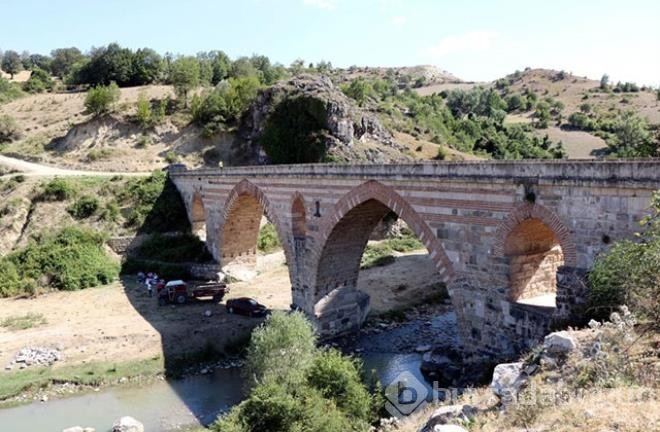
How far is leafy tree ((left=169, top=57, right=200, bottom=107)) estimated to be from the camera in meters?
64.0

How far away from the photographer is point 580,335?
10.5 meters

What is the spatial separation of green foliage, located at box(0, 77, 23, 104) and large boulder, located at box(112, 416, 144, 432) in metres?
68.7

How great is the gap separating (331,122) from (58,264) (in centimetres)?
2535

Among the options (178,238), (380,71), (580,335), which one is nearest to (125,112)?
(178,238)

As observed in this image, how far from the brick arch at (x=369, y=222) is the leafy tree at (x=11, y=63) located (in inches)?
3804

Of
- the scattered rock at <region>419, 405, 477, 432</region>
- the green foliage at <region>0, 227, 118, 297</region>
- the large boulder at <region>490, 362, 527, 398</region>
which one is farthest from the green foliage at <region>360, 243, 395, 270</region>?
the scattered rock at <region>419, 405, 477, 432</region>

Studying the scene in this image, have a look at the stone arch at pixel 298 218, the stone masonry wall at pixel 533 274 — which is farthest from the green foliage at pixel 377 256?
the stone masonry wall at pixel 533 274

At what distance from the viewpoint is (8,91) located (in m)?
76.2

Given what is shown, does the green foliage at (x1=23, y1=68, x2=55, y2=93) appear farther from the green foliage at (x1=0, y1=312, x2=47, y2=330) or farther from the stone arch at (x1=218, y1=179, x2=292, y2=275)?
the green foliage at (x1=0, y1=312, x2=47, y2=330)

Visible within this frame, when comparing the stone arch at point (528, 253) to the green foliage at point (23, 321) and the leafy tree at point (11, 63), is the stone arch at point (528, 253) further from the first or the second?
the leafy tree at point (11, 63)

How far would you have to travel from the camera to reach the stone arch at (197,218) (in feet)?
129

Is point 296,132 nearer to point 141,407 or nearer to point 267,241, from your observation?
point 267,241

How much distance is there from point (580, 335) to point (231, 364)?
16304 millimetres

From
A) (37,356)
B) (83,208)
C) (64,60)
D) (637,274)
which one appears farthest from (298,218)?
(64,60)
